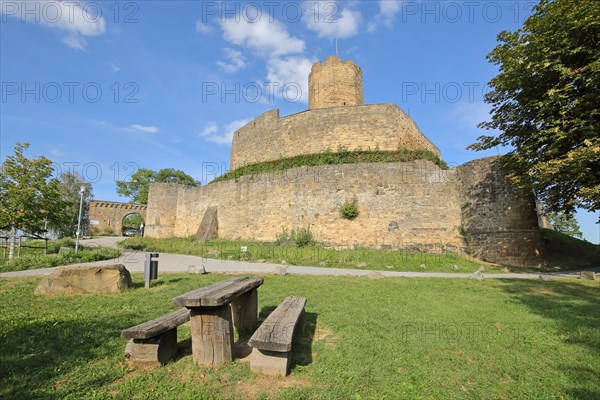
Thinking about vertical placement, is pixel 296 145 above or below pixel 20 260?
above

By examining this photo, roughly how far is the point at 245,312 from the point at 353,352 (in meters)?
1.67

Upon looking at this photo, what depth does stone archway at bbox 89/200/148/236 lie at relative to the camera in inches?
1640

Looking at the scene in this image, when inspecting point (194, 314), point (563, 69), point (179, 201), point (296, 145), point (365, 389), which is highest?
point (296, 145)

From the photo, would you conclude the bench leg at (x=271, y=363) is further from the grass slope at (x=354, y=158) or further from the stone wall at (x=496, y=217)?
the grass slope at (x=354, y=158)

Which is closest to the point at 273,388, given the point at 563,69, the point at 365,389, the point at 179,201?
the point at 365,389

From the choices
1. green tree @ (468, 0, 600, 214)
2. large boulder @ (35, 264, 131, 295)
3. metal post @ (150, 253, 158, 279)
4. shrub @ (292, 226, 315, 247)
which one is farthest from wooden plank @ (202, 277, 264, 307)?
shrub @ (292, 226, 315, 247)

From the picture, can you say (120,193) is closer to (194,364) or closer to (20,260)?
(20,260)

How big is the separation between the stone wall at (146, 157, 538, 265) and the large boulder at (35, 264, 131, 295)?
11223 mm

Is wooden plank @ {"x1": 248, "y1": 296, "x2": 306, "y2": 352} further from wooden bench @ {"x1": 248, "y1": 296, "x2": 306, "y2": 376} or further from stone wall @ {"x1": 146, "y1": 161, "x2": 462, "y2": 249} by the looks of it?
stone wall @ {"x1": 146, "y1": 161, "x2": 462, "y2": 249}

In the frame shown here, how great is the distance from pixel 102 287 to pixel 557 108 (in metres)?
13.8

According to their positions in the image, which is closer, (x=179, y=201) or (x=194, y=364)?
(x=194, y=364)

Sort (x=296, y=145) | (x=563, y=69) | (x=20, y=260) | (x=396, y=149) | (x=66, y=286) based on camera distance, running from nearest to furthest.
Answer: (x=66, y=286) < (x=563, y=69) < (x=20, y=260) < (x=396, y=149) < (x=296, y=145)

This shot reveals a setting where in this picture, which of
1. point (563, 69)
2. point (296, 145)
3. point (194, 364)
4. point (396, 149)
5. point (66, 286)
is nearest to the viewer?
point (194, 364)

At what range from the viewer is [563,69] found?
938 cm
